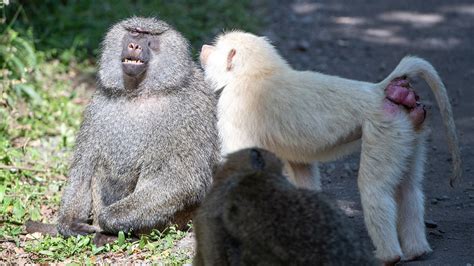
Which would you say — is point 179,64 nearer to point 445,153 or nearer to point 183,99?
point 183,99

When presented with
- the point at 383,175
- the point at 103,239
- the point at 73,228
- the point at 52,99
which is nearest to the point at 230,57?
the point at 383,175

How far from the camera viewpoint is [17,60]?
24.3 feet

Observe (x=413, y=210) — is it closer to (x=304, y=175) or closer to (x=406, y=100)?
(x=406, y=100)

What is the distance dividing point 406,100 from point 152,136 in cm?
143

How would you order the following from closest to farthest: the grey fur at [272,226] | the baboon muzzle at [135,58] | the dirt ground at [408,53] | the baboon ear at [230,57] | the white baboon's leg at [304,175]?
1. the grey fur at [272,226]
2. the baboon muzzle at [135,58]
3. the baboon ear at [230,57]
4. the white baboon's leg at [304,175]
5. the dirt ground at [408,53]

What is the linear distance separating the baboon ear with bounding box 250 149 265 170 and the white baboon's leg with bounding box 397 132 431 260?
1.25m

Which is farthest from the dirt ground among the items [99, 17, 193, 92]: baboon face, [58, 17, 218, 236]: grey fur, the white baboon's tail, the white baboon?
[99, 17, 193, 92]: baboon face

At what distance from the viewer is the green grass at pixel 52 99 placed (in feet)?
17.0

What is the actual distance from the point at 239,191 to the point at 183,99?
147 cm

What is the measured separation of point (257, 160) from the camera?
396cm

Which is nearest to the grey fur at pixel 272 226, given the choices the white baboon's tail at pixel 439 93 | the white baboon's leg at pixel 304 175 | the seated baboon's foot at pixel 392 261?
the seated baboon's foot at pixel 392 261

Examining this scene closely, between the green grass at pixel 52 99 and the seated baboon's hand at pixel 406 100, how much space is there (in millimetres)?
1411

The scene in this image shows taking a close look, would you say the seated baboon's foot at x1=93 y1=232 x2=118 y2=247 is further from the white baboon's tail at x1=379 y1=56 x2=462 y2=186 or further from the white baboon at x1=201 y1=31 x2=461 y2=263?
the white baboon's tail at x1=379 y1=56 x2=462 y2=186

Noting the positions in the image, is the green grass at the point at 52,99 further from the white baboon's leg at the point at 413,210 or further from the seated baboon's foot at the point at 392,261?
the white baboon's leg at the point at 413,210
